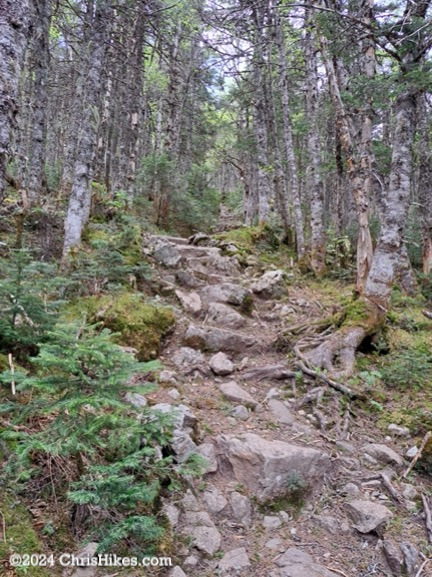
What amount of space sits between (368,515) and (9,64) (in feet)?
15.8

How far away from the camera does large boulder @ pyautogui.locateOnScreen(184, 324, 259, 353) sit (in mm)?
6094

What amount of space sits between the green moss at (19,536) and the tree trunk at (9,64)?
2254mm

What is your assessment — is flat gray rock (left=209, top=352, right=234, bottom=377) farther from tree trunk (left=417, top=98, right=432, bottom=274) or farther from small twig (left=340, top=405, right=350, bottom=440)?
tree trunk (left=417, top=98, right=432, bottom=274)

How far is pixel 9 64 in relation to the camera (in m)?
2.89

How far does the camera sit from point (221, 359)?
5.82 metres

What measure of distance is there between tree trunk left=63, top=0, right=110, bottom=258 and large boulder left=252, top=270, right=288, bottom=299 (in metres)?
4.06

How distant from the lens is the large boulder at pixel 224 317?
278 inches

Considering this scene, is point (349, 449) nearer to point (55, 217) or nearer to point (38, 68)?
point (55, 217)

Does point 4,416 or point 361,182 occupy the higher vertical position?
point 361,182

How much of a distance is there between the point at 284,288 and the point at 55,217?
5.49m

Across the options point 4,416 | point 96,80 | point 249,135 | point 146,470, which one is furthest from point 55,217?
point 249,135

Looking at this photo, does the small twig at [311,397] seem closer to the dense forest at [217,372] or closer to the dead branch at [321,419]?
the dense forest at [217,372]

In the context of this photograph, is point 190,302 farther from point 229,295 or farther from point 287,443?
point 287,443

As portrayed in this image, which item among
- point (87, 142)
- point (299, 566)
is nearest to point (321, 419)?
point (299, 566)
